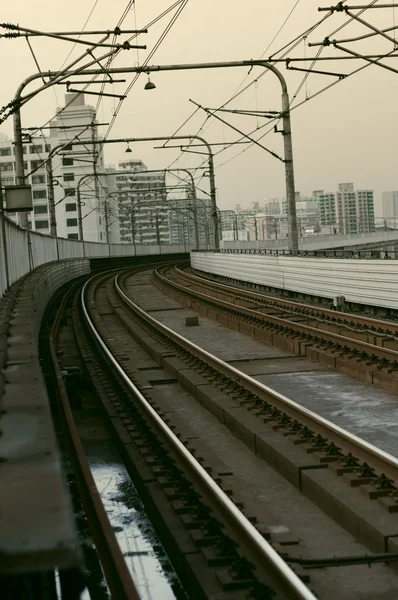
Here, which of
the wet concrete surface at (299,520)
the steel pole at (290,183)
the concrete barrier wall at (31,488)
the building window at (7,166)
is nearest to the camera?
the concrete barrier wall at (31,488)

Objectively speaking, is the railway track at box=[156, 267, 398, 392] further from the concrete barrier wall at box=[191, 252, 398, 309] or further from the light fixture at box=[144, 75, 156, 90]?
the light fixture at box=[144, 75, 156, 90]

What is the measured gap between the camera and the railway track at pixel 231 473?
5965mm

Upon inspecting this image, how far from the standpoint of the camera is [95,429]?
11883 millimetres

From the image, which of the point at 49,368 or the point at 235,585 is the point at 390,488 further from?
the point at 49,368

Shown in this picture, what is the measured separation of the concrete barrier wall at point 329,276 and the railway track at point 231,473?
23.7 feet

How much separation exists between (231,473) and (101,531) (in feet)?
7.08

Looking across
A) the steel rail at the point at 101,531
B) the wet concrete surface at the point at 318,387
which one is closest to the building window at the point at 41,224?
the wet concrete surface at the point at 318,387

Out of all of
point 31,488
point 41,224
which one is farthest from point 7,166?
point 31,488

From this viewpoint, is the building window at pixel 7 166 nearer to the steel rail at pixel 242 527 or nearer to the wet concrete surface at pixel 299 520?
the wet concrete surface at pixel 299 520

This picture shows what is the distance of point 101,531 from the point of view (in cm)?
650

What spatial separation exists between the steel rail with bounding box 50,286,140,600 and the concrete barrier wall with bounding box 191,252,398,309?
11236mm

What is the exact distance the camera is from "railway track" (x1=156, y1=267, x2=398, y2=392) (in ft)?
44.9

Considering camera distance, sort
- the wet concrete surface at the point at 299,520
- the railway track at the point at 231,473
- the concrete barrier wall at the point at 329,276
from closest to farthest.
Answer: the wet concrete surface at the point at 299,520, the railway track at the point at 231,473, the concrete barrier wall at the point at 329,276

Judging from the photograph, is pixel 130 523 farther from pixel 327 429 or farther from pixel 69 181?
pixel 69 181
